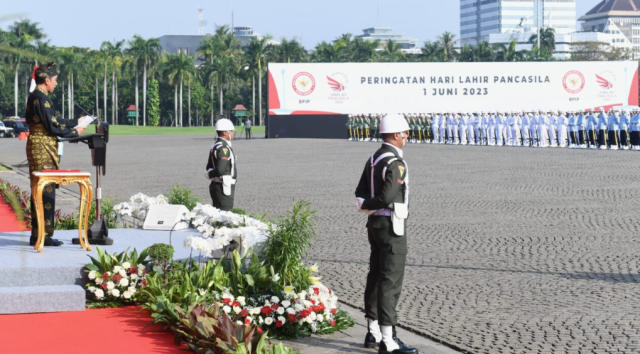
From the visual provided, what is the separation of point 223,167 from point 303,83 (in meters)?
51.1

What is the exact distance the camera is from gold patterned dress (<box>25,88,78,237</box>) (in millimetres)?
8133

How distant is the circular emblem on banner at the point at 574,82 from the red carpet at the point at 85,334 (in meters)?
58.5

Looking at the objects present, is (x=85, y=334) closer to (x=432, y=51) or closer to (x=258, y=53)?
(x=258, y=53)

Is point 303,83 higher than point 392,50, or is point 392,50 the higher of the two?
point 392,50

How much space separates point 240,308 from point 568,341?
234 centimetres

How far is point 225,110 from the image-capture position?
384 feet

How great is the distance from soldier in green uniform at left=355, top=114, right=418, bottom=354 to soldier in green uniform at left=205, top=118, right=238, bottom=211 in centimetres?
454

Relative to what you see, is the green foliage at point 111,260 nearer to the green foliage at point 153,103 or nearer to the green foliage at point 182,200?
the green foliage at point 182,200

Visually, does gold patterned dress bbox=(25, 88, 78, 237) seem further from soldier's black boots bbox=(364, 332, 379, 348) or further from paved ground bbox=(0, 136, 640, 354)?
soldier's black boots bbox=(364, 332, 379, 348)

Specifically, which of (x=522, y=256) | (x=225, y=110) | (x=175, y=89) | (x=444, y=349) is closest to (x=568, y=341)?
(x=444, y=349)

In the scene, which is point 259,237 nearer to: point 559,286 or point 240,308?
point 240,308

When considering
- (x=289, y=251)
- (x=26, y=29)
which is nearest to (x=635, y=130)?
(x=289, y=251)

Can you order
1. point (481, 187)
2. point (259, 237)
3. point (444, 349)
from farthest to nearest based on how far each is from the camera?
point (481, 187)
point (259, 237)
point (444, 349)

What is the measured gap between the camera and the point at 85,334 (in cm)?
658
